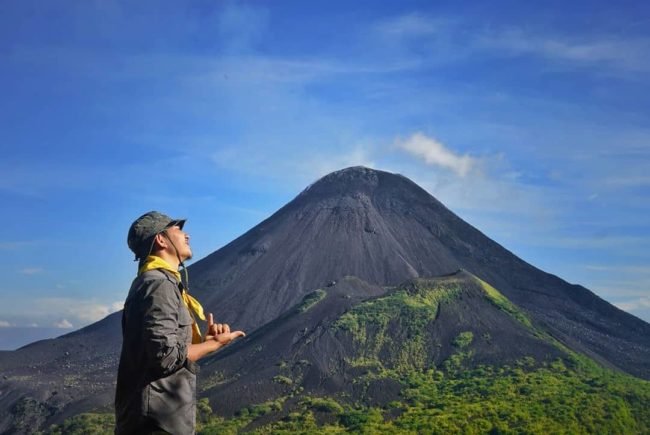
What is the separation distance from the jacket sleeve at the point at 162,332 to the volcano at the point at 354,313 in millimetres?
44516

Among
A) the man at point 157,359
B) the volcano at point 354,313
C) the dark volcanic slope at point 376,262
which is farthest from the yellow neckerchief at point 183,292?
the dark volcanic slope at point 376,262

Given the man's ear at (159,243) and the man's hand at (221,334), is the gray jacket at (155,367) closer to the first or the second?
the man's hand at (221,334)

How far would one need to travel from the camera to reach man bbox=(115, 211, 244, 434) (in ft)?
11.7

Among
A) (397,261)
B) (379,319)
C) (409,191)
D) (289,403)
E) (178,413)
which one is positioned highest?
(409,191)

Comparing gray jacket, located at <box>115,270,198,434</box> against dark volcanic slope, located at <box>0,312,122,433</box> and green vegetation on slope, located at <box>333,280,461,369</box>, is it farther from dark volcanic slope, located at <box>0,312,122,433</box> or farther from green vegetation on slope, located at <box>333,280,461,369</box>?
dark volcanic slope, located at <box>0,312,122,433</box>

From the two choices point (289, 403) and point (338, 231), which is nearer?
point (289, 403)

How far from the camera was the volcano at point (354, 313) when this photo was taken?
175 ft

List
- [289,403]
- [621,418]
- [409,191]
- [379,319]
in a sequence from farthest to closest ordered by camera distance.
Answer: [409,191] < [379,319] < [289,403] < [621,418]

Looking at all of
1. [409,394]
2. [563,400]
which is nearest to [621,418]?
[563,400]

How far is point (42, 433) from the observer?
52469 mm

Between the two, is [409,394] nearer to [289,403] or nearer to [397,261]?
[289,403]

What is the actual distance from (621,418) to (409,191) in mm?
57620

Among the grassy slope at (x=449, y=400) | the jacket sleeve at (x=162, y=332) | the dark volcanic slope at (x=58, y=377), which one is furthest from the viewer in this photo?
the dark volcanic slope at (x=58, y=377)

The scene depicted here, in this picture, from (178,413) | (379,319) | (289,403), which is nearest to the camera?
(178,413)
